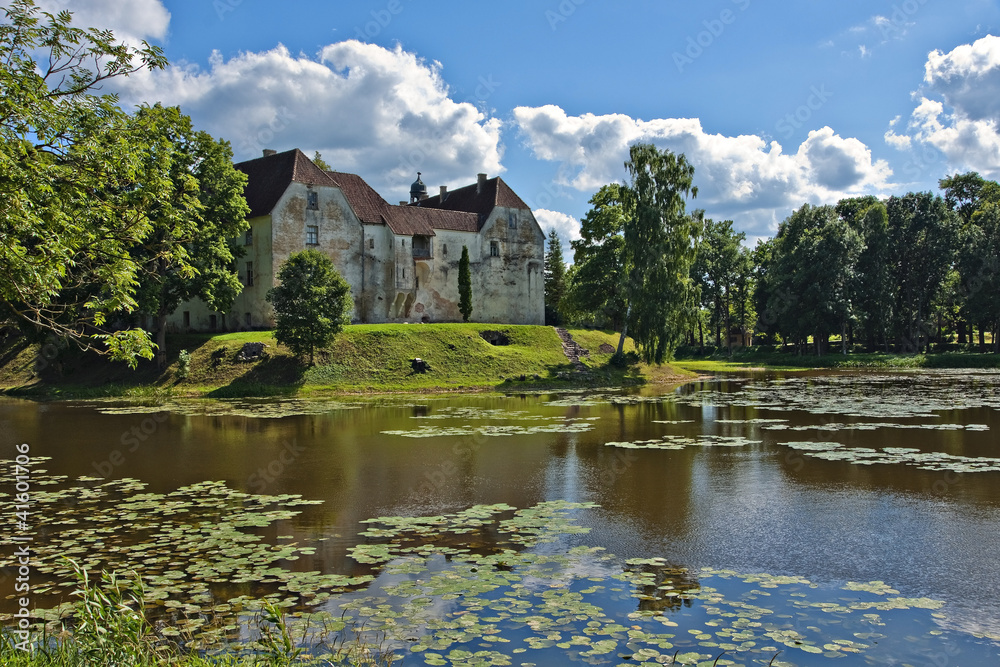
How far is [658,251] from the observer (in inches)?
1779

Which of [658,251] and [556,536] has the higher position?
[658,251]

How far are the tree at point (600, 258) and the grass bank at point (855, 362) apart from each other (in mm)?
9420

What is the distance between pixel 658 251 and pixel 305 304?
22093 millimetres

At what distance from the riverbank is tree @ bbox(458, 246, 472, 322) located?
223 inches

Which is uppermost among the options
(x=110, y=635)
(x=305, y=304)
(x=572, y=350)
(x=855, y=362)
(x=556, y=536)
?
(x=305, y=304)

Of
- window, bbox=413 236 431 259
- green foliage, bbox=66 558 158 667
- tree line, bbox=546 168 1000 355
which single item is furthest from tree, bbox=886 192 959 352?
green foliage, bbox=66 558 158 667

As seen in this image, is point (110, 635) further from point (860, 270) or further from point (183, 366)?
point (860, 270)

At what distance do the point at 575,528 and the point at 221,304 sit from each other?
124 ft

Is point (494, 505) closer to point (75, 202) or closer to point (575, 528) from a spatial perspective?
point (575, 528)

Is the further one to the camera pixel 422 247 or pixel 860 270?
pixel 860 270

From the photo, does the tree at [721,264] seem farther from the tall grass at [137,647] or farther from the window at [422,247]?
the tall grass at [137,647]

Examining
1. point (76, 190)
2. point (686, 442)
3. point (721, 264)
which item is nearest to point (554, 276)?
point (721, 264)

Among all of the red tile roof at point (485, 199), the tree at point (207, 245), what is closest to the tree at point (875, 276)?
the red tile roof at point (485, 199)

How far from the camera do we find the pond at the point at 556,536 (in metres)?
7.07
